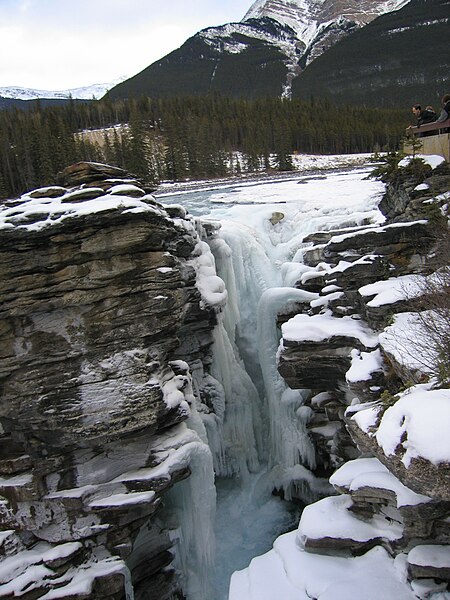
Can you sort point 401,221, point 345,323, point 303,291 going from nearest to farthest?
point 345,323
point 401,221
point 303,291

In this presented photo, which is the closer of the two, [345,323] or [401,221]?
[345,323]

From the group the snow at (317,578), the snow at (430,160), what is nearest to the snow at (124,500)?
the snow at (317,578)

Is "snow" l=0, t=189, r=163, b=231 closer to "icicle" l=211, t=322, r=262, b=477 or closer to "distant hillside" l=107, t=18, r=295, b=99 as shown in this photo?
"icicle" l=211, t=322, r=262, b=477

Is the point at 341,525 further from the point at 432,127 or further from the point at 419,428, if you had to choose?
the point at 432,127

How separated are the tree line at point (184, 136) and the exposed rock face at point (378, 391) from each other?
2854cm

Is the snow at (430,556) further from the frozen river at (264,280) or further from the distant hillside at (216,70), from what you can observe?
the distant hillside at (216,70)

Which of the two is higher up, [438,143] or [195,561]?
[438,143]

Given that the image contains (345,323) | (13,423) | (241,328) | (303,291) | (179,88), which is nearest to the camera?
(13,423)

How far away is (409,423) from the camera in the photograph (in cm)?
571

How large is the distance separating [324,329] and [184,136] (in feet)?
179

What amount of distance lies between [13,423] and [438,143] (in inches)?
601

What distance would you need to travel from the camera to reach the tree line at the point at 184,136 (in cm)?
5156

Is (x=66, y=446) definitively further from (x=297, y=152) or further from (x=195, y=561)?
(x=297, y=152)

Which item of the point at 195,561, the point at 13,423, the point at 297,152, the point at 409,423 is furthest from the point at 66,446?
the point at 297,152
